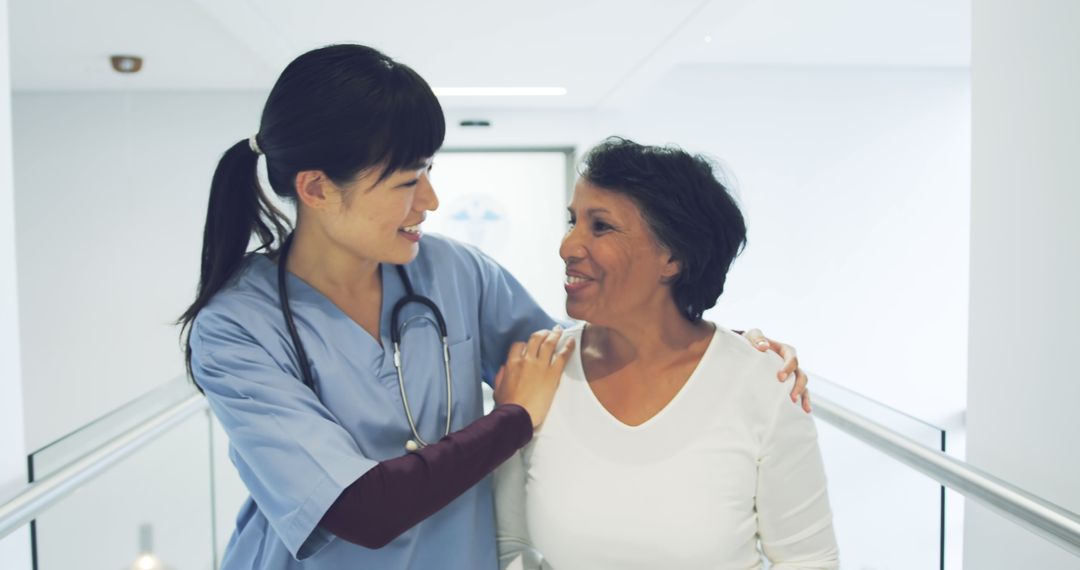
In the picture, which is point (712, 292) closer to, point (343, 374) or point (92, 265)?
point (343, 374)

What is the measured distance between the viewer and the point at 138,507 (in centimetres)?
214

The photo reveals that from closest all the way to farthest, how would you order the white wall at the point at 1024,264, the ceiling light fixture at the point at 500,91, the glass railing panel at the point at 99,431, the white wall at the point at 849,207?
the glass railing panel at the point at 99,431 < the white wall at the point at 1024,264 < the ceiling light fixture at the point at 500,91 < the white wall at the point at 849,207

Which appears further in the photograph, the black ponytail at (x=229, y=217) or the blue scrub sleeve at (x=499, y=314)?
the blue scrub sleeve at (x=499, y=314)

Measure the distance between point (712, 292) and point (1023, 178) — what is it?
0.94 m

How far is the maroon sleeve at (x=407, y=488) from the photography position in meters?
0.92

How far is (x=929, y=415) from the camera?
17.6 ft

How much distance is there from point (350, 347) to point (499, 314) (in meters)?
0.29

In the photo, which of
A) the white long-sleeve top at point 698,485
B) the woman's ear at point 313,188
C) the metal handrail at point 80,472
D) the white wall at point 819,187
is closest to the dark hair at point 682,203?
the white long-sleeve top at point 698,485

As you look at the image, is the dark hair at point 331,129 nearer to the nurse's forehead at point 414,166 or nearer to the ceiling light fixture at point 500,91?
the nurse's forehead at point 414,166

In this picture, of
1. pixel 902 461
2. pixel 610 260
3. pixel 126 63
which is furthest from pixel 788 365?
pixel 126 63

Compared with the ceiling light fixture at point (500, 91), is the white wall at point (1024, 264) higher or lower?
lower

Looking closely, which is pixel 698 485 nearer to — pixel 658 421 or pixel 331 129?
pixel 658 421

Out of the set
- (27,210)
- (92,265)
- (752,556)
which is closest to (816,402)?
(752,556)

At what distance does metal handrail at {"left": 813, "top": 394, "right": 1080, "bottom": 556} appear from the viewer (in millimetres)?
1114
